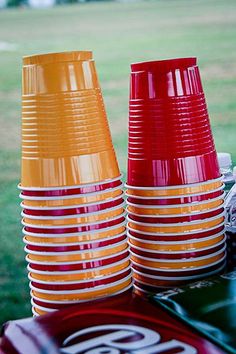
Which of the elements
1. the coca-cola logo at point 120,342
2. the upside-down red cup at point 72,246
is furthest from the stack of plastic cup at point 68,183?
the coca-cola logo at point 120,342

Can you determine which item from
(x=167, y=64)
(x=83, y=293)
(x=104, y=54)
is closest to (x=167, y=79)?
(x=167, y=64)

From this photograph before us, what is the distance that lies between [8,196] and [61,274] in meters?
A: 0.81

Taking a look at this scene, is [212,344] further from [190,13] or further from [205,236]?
[190,13]

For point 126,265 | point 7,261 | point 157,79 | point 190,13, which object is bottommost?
point 7,261

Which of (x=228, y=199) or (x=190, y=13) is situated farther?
(x=190, y=13)

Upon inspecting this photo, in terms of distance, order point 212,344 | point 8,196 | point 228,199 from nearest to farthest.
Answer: point 212,344, point 228,199, point 8,196

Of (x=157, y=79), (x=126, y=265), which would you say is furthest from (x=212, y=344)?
(x=157, y=79)

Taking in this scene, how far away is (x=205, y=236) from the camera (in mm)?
970

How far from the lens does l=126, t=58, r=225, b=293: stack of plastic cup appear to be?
935mm

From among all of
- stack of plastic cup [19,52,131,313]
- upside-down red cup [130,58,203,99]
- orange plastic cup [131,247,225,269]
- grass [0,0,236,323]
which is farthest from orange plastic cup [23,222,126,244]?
grass [0,0,236,323]

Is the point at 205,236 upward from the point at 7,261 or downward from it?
upward

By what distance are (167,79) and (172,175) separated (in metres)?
0.15

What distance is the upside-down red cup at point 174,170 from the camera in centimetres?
94

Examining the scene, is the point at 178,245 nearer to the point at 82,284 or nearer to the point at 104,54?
the point at 82,284
